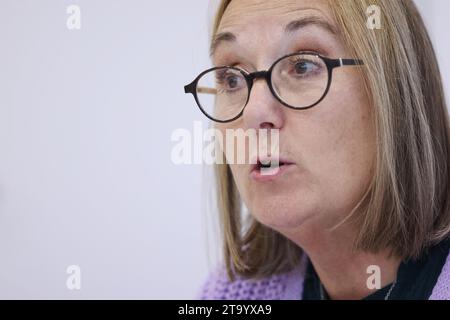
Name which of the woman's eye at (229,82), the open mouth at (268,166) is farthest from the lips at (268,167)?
the woman's eye at (229,82)

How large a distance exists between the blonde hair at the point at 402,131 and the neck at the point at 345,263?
0.03m

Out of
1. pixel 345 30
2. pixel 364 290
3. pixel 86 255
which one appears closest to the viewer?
pixel 345 30

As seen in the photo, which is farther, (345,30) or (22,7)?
(22,7)

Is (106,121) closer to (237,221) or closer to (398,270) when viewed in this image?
(237,221)

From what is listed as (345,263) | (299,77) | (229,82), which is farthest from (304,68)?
(345,263)

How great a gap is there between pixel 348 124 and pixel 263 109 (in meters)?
0.11

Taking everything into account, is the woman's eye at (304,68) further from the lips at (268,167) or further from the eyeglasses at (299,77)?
the lips at (268,167)

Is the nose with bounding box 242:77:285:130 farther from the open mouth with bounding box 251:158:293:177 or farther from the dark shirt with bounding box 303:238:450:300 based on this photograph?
the dark shirt with bounding box 303:238:450:300

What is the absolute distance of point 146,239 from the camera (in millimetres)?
871

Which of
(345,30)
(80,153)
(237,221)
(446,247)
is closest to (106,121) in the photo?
(80,153)

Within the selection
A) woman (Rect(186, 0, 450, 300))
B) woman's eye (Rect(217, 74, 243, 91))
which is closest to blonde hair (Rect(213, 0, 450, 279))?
woman (Rect(186, 0, 450, 300))

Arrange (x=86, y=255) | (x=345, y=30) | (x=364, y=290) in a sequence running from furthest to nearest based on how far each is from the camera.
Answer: (x=86, y=255), (x=364, y=290), (x=345, y=30)

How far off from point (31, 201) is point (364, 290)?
1.73ft

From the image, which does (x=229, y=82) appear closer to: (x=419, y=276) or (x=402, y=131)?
(x=402, y=131)
